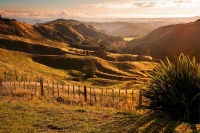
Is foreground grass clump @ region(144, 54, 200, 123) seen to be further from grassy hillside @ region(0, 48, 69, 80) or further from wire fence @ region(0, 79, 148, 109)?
grassy hillside @ region(0, 48, 69, 80)

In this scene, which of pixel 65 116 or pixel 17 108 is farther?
pixel 17 108

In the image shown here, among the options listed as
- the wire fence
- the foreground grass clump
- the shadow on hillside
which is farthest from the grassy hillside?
the foreground grass clump

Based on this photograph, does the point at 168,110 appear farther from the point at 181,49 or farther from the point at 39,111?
the point at 181,49

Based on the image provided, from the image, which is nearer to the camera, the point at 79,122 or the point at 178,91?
the point at 79,122

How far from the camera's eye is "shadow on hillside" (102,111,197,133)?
9387 millimetres

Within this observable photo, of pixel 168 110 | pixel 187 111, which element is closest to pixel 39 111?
pixel 168 110

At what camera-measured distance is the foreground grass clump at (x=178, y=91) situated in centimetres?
1071

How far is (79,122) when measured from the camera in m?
11.0

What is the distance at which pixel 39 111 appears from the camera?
13352mm

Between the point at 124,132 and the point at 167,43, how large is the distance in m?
189

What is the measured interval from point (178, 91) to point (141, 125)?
2.55 m

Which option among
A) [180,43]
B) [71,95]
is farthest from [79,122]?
[180,43]

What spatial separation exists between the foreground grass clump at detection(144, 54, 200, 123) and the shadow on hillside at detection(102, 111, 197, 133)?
840 mm

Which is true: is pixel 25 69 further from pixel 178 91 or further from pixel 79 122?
pixel 178 91
